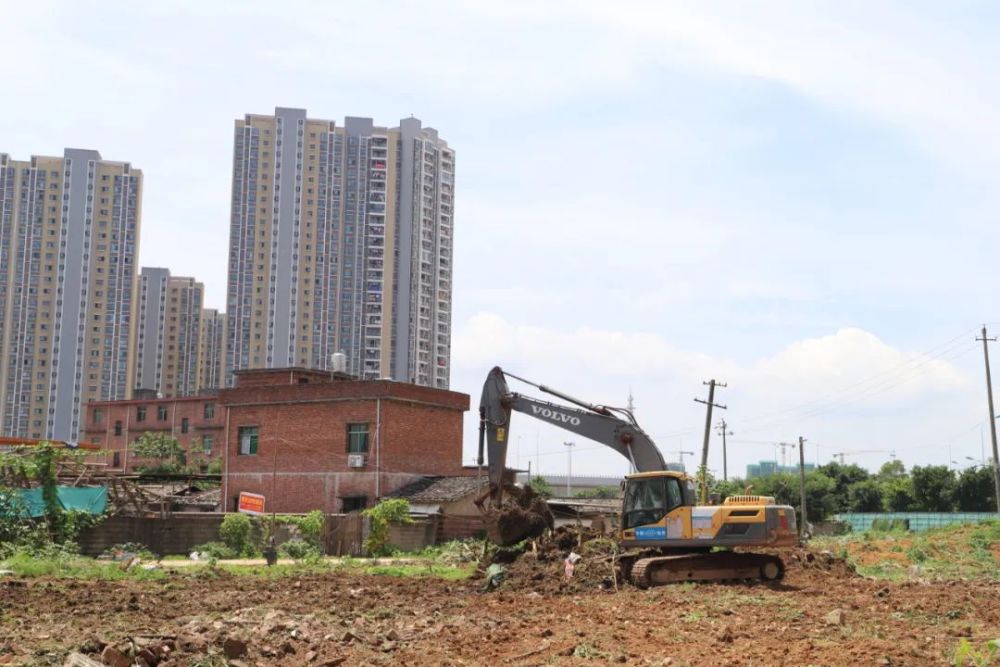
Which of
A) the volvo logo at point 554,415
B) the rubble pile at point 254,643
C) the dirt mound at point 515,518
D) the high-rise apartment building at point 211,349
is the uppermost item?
the high-rise apartment building at point 211,349

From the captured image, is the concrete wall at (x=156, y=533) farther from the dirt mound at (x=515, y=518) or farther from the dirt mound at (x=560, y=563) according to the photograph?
the dirt mound at (x=515, y=518)

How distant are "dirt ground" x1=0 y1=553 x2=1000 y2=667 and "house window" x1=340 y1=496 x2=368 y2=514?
22984 mm

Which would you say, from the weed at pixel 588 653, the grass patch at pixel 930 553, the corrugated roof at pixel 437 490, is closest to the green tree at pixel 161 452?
the corrugated roof at pixel 437 490

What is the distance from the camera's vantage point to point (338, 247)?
11356 cm

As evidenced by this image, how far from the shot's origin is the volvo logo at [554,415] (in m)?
24.5

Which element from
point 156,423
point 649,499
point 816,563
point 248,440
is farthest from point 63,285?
point 649,499

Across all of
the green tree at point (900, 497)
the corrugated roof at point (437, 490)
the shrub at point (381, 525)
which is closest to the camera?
the shrub at point (381, 525)

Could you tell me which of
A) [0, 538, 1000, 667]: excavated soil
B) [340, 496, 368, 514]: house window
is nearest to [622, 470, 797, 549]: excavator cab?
[0, 538, 1000, 667]: excavated soil

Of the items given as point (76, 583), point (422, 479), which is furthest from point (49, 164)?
point (76, 583)

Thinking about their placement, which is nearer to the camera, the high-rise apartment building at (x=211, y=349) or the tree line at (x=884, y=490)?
the tree line at (x=884, y=490)

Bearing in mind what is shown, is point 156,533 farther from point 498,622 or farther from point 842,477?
point 842,477

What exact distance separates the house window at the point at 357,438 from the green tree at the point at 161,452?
133 feet

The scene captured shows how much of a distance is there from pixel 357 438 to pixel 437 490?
4.76 metres

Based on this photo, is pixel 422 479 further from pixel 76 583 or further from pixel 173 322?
pixel 173 322
